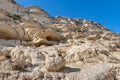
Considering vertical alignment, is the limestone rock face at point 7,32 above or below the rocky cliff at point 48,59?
above

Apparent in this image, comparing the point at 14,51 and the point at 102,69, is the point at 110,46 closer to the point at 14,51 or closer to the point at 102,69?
the point at 102,69

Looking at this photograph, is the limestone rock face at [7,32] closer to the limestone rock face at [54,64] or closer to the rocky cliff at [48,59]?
the rocky cliff at [48,59]

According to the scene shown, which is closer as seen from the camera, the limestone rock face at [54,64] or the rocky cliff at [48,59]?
the rocky cliff at [48,59]

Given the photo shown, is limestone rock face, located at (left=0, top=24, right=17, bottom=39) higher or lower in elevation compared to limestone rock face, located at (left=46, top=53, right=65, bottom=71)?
higher

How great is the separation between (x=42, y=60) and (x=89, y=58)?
11.9 feet

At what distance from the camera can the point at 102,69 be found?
35.1 feet

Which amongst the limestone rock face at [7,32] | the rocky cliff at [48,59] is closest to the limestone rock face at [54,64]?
the rocky cliff at [48,59]

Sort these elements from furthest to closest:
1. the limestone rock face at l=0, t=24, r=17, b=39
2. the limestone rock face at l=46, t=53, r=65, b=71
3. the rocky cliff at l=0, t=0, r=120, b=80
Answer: the limestone rock face at l=0, t=24, r=17, b=39 → the limestone rock face at l=46, t=53, r=65, b=71 → the rocky cliff at l=0, t=0, r=120, b=80

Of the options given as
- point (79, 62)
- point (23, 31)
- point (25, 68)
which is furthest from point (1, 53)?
point (23, 31)

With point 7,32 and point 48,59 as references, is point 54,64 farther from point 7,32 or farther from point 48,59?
point 7,32

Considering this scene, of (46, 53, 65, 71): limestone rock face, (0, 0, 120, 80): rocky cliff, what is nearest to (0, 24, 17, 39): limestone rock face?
(0, 0, 120, 80): rocky cliff

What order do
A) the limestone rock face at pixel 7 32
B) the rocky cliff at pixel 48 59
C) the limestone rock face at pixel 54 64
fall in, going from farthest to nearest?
1. the limestone rock face at pixel 7 32
2. the limestone rock face at pixel 54 64
3. the rocky cliff at pixel 48 59

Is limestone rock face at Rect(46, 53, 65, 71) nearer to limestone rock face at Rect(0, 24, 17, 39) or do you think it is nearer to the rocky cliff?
the rocky cliff

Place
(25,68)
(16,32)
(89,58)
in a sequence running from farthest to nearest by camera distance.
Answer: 1. (16,32)
2. (89,58)
3. (25,68)
